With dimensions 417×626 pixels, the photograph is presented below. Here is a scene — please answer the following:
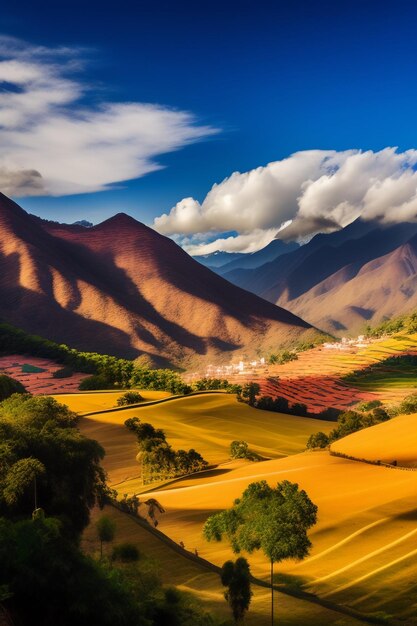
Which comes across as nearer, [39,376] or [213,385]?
[213,385]

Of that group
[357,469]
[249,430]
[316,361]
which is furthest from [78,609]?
[316,361]

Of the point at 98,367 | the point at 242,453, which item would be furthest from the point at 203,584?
the point at 98,367

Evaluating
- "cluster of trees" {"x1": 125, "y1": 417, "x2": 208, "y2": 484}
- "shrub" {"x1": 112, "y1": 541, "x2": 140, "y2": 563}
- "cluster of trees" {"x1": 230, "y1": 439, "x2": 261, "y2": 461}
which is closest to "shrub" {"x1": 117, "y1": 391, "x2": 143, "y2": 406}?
"cluster of trees" {"x1": 230, "y1": 439, "x2": 261, "y2": 461}

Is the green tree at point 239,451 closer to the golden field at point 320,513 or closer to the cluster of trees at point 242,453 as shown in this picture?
the cluster of trees at point 242,453

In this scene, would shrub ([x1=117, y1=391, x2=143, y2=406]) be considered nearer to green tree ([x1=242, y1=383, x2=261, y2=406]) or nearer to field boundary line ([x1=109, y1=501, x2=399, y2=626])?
green tree ([x1=242, y1=383, x2=261, y2=406])

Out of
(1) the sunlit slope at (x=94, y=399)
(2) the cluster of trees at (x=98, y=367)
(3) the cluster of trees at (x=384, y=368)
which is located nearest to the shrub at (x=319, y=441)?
(1) the sunlit slope at (x=94, y=399)

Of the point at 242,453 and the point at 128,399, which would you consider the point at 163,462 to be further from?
the point at 128,399

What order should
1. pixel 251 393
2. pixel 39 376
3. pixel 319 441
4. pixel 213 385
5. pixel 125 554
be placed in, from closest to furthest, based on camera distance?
pixel 125 554, pixel 319 441, pixel 251 393, pixel 213 385, pixel 39 376
